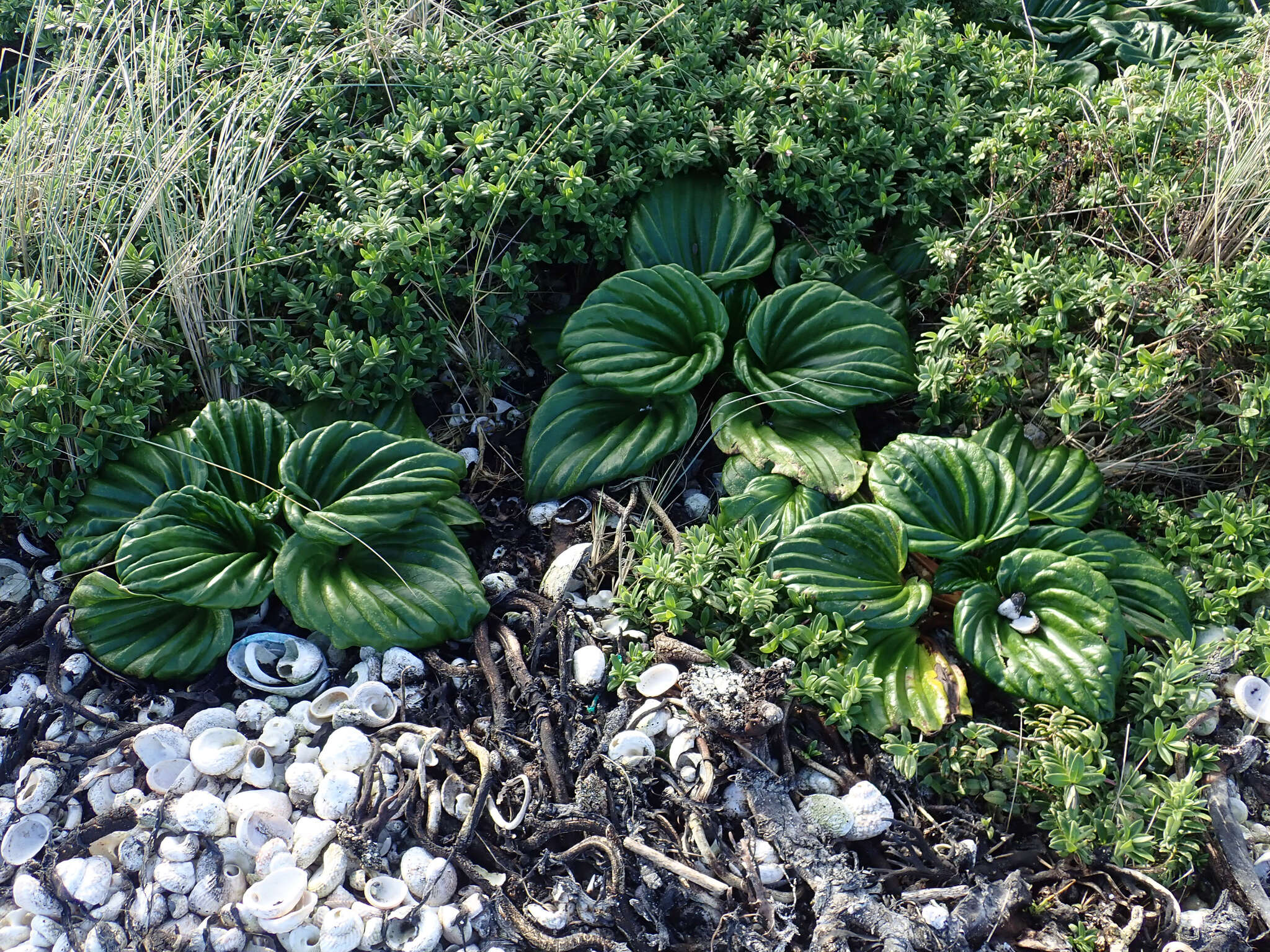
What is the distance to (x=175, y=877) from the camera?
187 centimetres

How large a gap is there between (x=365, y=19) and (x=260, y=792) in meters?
2.26

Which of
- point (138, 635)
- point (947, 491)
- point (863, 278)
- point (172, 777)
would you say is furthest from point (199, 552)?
point (863, 278)

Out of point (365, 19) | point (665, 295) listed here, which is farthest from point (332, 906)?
point (365, 19)

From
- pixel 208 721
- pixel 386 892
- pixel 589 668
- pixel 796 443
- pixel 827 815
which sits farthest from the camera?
pixel 796 443

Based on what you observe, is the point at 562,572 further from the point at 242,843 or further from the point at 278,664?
the point at 242,843

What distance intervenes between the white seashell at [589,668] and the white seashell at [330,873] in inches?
24.6

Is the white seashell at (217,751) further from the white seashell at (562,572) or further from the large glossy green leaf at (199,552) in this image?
the white seashell at (562,572)

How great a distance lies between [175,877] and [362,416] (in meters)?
1.28

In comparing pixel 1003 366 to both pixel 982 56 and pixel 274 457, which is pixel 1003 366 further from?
pixel 274 457

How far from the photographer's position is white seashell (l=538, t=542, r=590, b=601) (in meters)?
2.52

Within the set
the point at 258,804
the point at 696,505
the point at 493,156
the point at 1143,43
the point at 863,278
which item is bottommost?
the point at 258,804

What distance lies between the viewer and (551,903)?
1.92 metres

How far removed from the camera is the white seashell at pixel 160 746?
2102 millimetres

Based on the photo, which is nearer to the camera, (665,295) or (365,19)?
(665,295)
